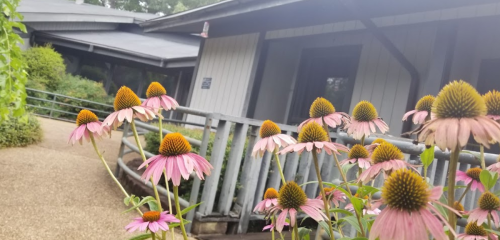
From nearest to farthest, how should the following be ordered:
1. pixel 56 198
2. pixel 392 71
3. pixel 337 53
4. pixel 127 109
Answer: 1. pixel 127 109
2. pixel 56 198
3. pixel 392 71
4. pixel 337 53

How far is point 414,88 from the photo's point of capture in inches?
160

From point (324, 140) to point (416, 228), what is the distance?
447 millimetres

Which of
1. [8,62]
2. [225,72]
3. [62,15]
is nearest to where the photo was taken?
[8,62]

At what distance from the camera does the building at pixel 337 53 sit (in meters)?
3.78

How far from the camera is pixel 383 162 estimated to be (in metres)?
0.84

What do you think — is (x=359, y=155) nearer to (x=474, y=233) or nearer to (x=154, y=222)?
(x=474, y=233)

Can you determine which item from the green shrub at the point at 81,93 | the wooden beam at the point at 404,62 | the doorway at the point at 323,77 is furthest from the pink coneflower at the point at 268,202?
the green shrub at the point at 81,93

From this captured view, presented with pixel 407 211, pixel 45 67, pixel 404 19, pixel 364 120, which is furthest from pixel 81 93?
pixel 407 211

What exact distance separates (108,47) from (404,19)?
1112 cm

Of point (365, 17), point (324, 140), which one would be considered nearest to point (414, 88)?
point (365, 17)

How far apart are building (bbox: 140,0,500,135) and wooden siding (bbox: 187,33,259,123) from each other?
19 millimetres

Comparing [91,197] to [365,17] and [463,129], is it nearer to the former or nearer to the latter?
[365,17]

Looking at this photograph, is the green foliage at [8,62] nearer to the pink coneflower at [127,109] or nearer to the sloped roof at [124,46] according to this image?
the pink coneflower at [127,109]

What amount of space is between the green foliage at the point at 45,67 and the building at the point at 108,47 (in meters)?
1.46
